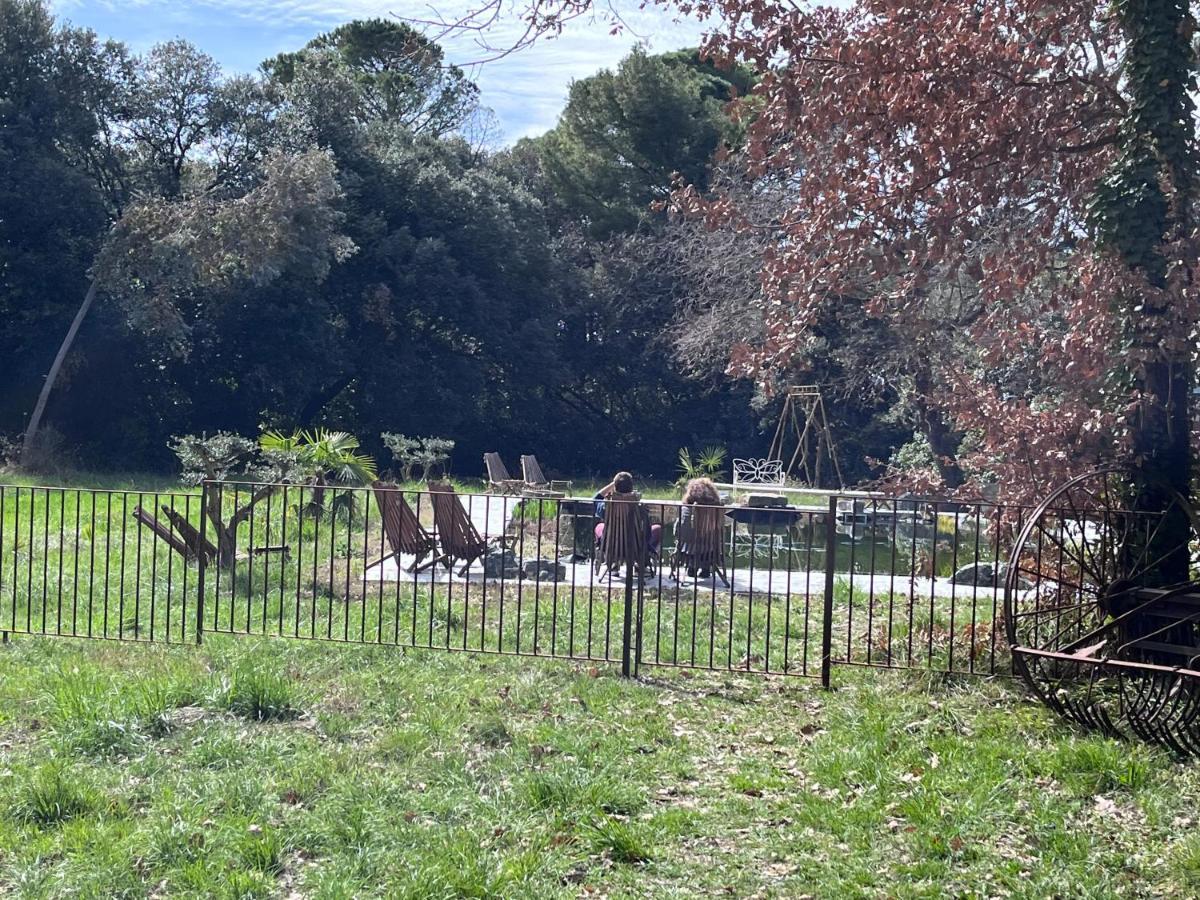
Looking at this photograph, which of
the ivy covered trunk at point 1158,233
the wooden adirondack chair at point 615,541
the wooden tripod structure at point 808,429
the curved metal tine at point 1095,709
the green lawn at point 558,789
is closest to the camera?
the green lawn at point 558,789

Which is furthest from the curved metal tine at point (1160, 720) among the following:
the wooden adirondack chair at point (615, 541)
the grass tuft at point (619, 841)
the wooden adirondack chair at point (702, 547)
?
the wooden adirondack chair at point (702, 547)

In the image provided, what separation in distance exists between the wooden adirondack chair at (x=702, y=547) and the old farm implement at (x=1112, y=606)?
326 cm

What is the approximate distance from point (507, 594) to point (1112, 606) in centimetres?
505

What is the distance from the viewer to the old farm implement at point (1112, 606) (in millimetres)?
6000

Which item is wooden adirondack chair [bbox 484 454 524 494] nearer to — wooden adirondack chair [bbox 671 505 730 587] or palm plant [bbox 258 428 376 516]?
palm plant [bbox 258 428 376 516]

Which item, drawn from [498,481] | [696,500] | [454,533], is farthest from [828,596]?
[498,481]

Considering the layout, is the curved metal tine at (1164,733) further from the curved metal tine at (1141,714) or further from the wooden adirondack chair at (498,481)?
the wooden adirondack chair at (498,481)

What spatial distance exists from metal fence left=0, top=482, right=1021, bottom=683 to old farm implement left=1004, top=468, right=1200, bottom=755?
39 cm

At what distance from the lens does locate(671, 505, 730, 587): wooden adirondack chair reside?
10.4 meters

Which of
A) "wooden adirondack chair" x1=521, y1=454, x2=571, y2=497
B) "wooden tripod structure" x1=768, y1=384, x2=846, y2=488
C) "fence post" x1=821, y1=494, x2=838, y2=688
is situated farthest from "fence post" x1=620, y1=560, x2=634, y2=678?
"wooden tripod structure" x1=768, y1=384, x2=846, y2=488

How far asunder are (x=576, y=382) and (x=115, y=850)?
102 feet

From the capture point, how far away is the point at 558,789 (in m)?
5.08

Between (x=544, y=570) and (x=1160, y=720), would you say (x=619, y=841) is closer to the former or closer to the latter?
(x=1160, y=720)

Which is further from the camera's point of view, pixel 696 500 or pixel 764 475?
pixel 764 475
